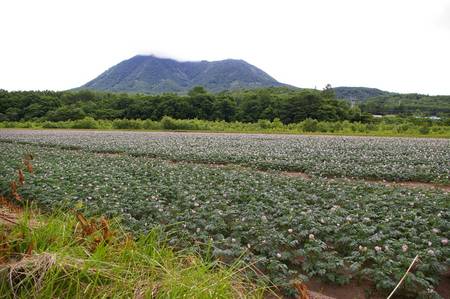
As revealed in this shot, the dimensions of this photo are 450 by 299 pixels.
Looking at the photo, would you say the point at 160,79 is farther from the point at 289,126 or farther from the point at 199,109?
the point at 289,126

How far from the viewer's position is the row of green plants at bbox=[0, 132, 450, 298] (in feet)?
11.3

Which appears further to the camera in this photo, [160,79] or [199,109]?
[160,79]

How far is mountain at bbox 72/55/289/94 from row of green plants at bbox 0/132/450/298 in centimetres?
13767

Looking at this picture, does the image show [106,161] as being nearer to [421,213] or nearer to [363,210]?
[363,210]

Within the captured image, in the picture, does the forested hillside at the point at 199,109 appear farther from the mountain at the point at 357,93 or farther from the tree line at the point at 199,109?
the mountain at the point at 357,93

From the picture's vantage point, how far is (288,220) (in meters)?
4.69

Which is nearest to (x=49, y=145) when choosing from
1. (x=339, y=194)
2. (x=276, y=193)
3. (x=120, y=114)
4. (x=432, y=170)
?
(x=276, y=193)

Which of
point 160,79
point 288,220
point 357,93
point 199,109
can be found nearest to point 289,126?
point 199,109

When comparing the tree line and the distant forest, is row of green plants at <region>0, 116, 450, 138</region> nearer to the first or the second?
the distant forest

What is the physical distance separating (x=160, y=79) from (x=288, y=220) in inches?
6698

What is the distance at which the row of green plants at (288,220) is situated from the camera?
3.44 m

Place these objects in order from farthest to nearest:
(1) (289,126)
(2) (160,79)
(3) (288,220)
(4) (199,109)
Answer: (2) (160,79) → (4) (199,109) → (1) (289,126) → (3) (288,220)

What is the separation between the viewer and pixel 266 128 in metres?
38.0

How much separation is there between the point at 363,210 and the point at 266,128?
33.1 m
